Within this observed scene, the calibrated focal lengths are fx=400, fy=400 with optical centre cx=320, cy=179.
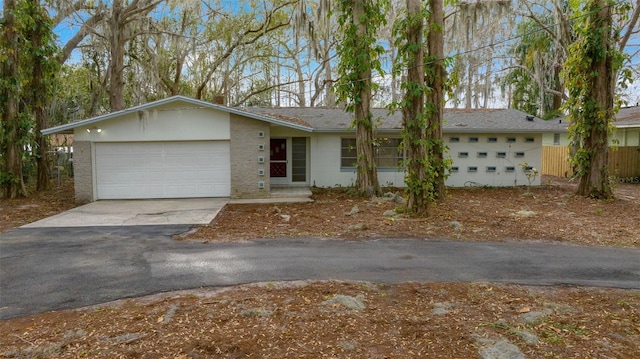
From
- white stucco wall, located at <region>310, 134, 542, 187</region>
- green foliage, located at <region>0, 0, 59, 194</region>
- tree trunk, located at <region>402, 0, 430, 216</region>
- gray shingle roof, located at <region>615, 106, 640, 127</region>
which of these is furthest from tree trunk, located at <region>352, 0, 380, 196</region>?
gray shingle roof, located at <region>615, 106, 640, 127</region>

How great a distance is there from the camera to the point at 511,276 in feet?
17.9

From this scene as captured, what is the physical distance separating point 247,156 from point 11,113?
318 inches

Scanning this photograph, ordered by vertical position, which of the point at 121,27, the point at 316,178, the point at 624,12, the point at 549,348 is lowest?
the point at 549,348

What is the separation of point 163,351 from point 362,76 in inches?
430

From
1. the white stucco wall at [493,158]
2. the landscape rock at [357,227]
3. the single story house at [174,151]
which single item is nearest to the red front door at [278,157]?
the single story house at [174,151]

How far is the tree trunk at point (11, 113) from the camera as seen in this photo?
42.5ft

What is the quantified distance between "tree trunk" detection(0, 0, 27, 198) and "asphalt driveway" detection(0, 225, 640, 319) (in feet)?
23.9

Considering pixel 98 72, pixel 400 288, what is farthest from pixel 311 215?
pixel 98 72

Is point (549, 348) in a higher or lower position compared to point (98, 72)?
lower

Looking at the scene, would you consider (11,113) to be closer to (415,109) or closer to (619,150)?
(415,109)

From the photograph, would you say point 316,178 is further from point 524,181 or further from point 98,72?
point 98,72

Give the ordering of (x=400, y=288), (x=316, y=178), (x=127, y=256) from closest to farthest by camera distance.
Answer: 1. (x=400, y=288)
2. (x=127, y=256)
3. (x=316, y=178)

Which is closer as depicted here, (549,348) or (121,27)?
(549,348)

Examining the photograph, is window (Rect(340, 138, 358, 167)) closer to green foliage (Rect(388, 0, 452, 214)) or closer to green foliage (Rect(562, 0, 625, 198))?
green foliage (Rect(388, 0, 452, 214))
